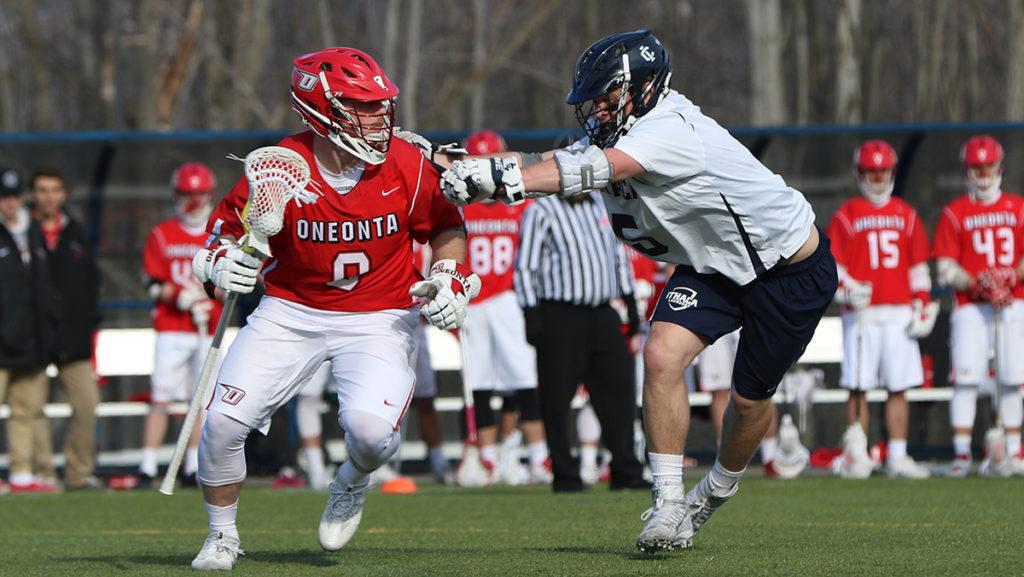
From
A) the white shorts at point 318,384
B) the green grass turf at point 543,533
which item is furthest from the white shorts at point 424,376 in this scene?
the green grass turf at point 543,533

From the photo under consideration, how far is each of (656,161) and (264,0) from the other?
1589 centimetres

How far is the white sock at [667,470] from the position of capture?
6.55 metres

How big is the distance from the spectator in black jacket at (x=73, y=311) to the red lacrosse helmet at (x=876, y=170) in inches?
216

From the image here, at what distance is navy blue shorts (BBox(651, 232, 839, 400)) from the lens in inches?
266

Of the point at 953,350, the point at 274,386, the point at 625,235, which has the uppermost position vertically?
the point at 625,235

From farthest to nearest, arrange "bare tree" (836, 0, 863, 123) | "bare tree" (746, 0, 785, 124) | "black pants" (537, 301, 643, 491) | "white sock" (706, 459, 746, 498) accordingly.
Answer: "bare tree" (836, 0, 863, 123)
"bare tree" (746, 0, 785, 124)
"black pants" (537, 301, 643, 491)
"white sock" (706, 459, 746, 498)

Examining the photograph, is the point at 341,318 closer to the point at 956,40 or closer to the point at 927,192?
the point at 927,192

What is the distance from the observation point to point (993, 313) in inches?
479

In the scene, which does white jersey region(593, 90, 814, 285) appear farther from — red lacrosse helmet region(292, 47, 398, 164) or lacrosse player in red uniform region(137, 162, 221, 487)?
lacrosse player in red uniform region(137, 162, 221, 487)

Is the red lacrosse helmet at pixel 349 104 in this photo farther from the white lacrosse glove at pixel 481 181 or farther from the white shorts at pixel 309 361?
the white lacrosse glove at pixel 481 181

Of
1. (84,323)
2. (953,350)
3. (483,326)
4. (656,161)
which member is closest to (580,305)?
(483,326)

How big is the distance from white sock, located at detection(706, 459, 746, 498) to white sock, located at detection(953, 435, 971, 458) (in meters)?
→ 5.78

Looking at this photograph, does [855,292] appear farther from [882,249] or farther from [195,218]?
[195,218]

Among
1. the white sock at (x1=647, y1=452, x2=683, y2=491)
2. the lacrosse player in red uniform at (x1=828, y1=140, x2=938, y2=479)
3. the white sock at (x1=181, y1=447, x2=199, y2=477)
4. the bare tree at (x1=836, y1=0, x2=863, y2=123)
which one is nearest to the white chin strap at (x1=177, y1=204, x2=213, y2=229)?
the white sock at (x1=181, y1=447, x2=199, y2=477)
